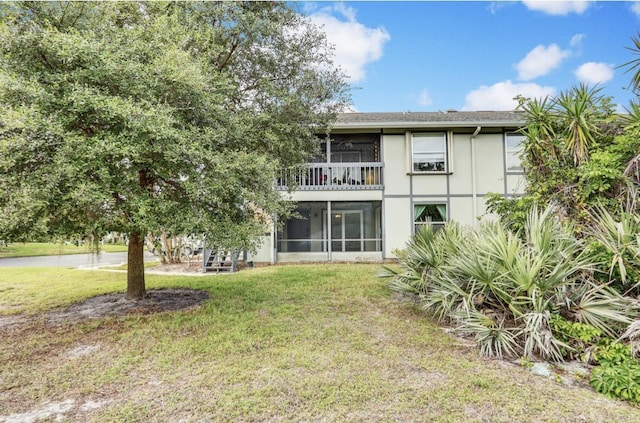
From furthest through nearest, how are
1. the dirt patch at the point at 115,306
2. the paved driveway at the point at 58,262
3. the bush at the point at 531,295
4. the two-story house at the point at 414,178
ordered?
the paved driveway at the point at 58,262, the two-story house at the point at 414,178, the dirt patch at the point at 115,306, the bush at the point at 531,295

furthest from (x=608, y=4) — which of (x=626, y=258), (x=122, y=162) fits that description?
(x=122, y=162)

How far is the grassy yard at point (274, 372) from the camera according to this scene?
3.27m

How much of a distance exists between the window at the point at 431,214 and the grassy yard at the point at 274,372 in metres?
7.68

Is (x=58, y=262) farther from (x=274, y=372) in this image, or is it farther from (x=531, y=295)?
(x=531, y=295)

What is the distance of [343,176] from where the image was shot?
1457cm

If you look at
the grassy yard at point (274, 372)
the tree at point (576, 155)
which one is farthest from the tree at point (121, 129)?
the tree at point (576, 155)

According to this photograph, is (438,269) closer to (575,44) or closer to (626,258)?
(626,258)

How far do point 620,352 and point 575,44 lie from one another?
15738mm

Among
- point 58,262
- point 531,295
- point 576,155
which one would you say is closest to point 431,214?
point 576,155

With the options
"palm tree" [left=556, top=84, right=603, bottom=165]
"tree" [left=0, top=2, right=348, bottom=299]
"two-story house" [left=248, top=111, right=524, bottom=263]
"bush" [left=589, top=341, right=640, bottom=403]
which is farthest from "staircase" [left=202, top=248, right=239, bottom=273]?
"bush" [left=589, top=341, right=640, bottom=403]

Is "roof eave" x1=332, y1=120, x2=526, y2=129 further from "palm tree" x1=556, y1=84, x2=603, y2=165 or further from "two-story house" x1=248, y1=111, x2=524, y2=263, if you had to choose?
"palm tree" x1=556, y1=84, x2=603, y2=165

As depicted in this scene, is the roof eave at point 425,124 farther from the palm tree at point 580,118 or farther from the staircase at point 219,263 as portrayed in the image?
the palm tree at point 580,118

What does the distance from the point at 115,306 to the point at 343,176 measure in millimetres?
9900

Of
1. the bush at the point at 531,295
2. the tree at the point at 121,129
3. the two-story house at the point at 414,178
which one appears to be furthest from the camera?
the two-story house at the point at 414,178
